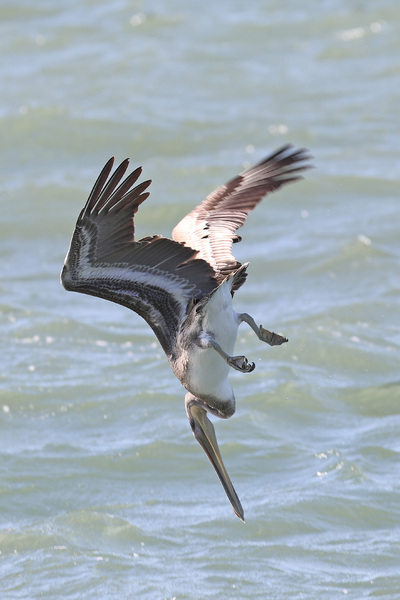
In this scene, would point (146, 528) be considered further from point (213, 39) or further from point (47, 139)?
point (213, 39)

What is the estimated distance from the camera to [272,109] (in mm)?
19156

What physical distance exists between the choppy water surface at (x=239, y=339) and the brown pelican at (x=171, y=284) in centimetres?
195

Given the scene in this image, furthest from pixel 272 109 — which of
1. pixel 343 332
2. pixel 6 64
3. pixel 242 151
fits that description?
pixel 343 332

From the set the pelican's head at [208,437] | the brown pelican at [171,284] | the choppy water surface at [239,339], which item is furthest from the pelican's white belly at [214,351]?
the choppy water surface at [239,339]

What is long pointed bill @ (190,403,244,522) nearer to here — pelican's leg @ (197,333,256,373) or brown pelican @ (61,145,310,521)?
brown pelican @ (61,145,310,521)

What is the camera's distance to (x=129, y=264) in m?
6.77

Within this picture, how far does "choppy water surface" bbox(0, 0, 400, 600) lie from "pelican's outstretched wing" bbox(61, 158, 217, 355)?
233 cm

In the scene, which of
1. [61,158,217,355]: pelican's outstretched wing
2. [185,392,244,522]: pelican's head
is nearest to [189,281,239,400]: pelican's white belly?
[61,158,217,355]: pelican's outstretched wing

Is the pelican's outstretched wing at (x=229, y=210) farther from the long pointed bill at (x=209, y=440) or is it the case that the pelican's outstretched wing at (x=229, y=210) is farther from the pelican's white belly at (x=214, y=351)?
the long pointed bill at (x=209, y=440)

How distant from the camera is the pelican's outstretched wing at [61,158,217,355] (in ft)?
21.5

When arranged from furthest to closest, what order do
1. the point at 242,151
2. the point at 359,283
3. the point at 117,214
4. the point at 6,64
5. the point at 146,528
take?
the point at 6,64, the point at 242,151, the point at 359,283, the point at 146,528, the point at 117,214

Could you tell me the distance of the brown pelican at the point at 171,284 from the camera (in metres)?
6.57

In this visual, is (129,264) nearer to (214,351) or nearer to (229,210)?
(214,351)

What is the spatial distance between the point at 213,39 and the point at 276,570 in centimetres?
1565
